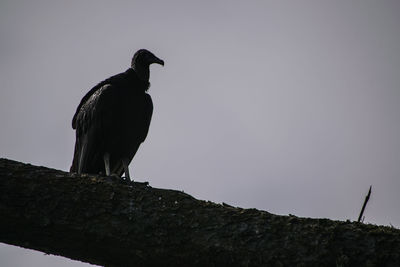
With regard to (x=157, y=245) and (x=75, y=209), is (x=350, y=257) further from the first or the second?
(x=75, y=209)

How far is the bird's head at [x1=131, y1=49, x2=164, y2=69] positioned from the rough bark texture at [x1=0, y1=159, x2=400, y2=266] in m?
3.05

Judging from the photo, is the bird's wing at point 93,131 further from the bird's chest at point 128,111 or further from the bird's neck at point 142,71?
the bird's neck at point 142,71

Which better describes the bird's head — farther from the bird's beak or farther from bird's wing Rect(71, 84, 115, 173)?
bird's wing Rect(71, 84, 115, 173)

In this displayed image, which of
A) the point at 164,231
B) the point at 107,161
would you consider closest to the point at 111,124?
the point at 107,161

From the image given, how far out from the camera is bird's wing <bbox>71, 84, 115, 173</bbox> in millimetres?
4465

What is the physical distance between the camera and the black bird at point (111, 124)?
4.48 meters

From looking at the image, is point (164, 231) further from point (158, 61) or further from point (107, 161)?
point (158, 61)

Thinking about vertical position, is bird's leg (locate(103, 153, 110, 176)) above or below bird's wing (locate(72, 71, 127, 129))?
below

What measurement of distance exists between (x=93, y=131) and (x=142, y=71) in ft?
3.30

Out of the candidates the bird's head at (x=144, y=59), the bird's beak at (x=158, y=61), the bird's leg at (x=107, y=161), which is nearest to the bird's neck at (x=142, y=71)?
the bird's head at (x=144, y=59)

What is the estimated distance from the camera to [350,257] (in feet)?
6.70

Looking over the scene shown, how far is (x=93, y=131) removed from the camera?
14.7 feet

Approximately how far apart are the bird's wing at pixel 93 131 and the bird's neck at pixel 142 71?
0.56m

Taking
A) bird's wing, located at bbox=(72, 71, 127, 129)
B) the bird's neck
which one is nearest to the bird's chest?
bird's wing, located at bbox=(72, 71, 127, 129)
